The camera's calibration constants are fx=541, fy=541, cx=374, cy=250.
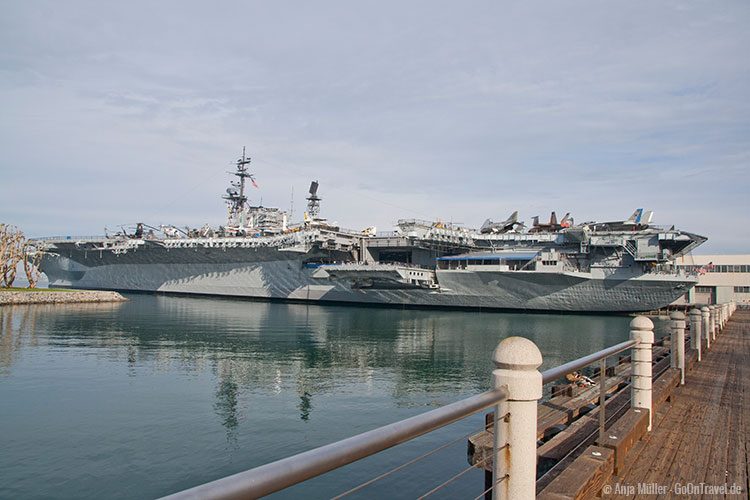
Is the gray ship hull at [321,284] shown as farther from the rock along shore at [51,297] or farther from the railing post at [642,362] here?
the railing post at [642,362]

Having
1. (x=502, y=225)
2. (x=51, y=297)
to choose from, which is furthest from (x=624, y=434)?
(x=51, y=297)

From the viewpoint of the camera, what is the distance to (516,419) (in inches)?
99.0

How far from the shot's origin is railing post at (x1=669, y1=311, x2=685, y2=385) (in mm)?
7938

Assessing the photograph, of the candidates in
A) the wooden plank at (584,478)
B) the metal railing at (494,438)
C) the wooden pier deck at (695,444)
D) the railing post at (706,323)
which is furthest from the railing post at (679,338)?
the railing post at (706,323)

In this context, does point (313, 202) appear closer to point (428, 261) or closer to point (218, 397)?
point (428, 261)

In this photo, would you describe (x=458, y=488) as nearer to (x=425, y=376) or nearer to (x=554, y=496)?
(x=554, y=496)

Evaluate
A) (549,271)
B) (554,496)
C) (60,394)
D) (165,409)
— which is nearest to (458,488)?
(554,496)

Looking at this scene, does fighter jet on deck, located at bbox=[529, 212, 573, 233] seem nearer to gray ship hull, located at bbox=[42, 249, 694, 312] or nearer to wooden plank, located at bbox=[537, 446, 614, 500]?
gray ship hull, located at bbox=[42, 249, 694, 312]

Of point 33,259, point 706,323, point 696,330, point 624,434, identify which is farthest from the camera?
point 33,259

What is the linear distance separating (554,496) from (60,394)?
1280 cm

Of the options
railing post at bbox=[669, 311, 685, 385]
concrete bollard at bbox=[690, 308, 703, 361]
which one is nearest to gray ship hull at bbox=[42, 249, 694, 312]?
concrete bollard at bbox=[690, 308, 703, 361]

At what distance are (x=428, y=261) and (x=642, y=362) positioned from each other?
121ft

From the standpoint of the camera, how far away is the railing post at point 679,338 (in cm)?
794

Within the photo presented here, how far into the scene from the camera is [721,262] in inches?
2259
